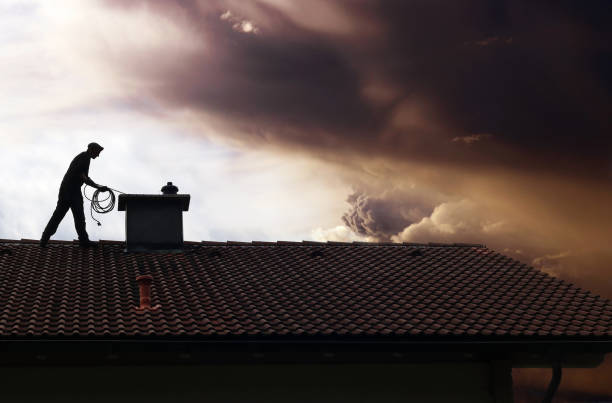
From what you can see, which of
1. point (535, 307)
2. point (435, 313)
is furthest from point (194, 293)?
point (535, 307)

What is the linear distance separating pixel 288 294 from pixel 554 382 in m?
4.98

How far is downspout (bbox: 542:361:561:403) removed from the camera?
49.5 feet

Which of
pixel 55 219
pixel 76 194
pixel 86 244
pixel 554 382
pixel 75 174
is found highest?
pixel 75 174

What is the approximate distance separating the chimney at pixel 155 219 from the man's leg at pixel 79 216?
948 millimetres

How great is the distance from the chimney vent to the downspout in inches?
270

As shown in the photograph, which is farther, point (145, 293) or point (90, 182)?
point (90, 182)

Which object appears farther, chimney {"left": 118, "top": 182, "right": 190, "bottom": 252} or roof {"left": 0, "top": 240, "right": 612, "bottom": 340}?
chimney {"left": 118, "top": 182, "right": 190, "bottom": 252}

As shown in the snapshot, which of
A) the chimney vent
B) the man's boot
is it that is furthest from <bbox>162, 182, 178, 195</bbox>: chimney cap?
the chimney vent

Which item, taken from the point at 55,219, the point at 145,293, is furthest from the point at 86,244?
the point at 145,293

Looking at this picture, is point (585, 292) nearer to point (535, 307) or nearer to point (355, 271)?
point (535, 307)

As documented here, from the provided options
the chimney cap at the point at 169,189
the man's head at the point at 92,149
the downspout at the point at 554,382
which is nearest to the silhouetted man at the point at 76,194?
the man's head at the point at 92,149

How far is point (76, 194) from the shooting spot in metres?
19.5

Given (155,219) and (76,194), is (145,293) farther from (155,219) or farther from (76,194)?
(76,194)

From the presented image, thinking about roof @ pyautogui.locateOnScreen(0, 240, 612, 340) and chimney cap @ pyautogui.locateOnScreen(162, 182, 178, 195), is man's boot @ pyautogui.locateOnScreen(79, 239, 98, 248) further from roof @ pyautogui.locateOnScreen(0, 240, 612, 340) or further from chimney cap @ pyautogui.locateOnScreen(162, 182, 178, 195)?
chimney cap @ pyautogui.locateOnScreen(162, 182, 178, 195)
